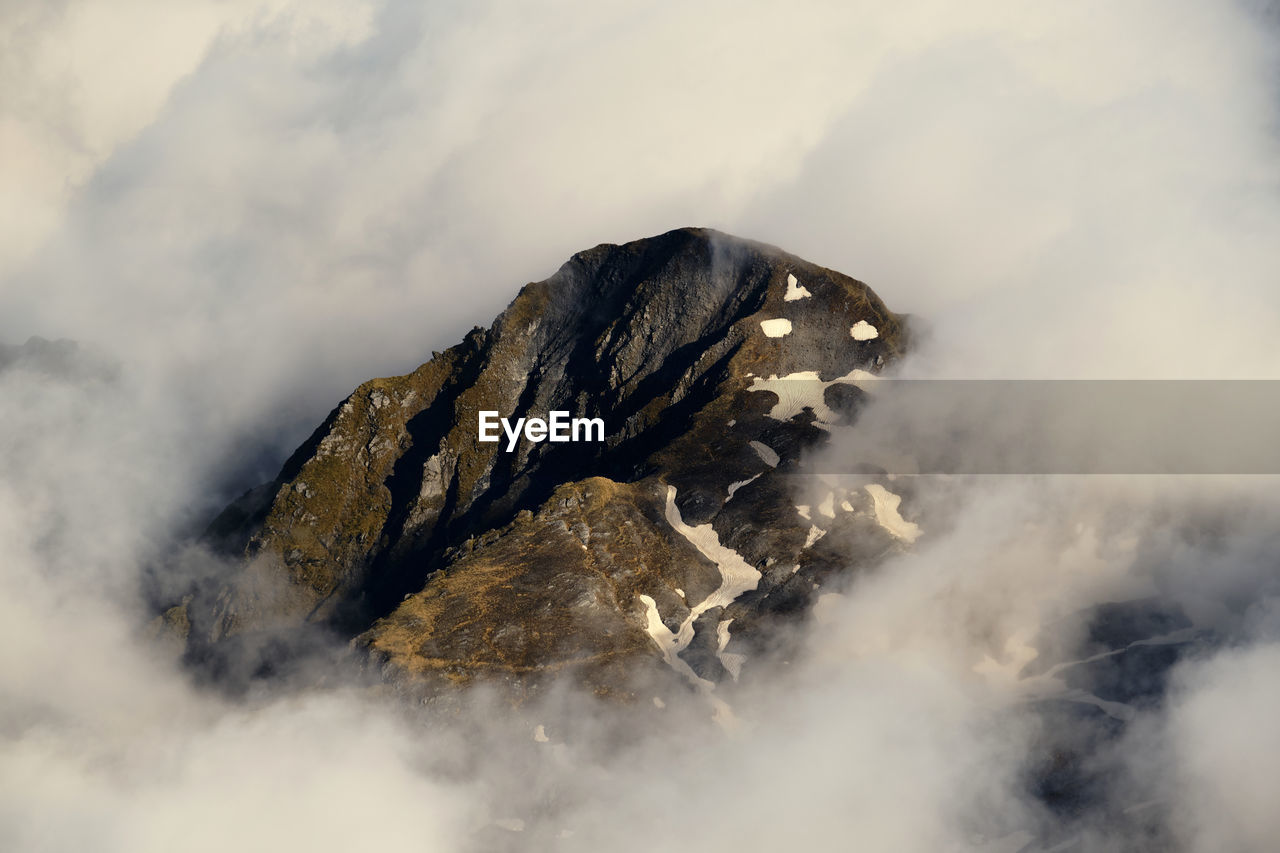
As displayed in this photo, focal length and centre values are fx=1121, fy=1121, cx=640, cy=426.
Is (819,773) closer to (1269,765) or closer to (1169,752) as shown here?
(1169,752)

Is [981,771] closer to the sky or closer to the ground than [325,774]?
closer to the ground

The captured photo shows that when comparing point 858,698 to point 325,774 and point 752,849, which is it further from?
point 325,774

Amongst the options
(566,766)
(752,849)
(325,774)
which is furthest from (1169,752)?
(325,774)

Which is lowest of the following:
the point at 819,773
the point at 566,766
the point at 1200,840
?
the point at 1200,840

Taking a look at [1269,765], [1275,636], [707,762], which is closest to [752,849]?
[707,762]

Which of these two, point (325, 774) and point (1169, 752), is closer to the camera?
point (1169, 752)

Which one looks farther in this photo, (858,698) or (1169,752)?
(858,698)

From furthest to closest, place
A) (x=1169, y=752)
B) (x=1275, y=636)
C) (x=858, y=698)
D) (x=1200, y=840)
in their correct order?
(x=858, y=698) → (x=1275, y=636) → (x=1169, y=752) → (x=1200, y=840)

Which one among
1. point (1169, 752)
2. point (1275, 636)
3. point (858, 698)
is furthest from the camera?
point (858, 698)

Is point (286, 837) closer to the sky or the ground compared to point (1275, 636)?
closer to the sky
